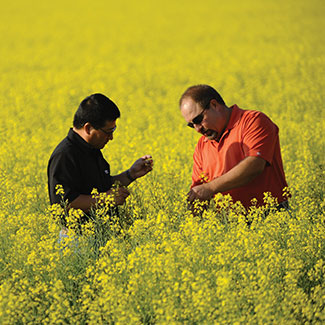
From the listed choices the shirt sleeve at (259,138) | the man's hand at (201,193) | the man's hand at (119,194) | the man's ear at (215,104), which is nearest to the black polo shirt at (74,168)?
the man's hand at (119,194)

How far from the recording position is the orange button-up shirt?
451 centimetres

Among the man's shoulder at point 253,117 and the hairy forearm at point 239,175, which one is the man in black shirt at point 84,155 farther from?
the man's shoulder at point 253,117

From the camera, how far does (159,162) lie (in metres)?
6.86

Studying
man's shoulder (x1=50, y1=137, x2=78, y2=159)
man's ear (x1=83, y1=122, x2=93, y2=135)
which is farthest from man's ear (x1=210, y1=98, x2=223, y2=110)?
man's shoulder (x1=50, y1=137, x2=78, y2=159)

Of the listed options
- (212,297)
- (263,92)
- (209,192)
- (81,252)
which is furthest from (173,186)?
(263,92)

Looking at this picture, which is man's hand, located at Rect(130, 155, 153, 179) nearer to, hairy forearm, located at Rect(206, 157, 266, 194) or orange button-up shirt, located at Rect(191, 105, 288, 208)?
orange button-up shirt, located at Rect(191, 105, 288, 208)

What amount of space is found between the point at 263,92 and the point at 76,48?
10739 mm

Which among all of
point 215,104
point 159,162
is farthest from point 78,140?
point 159,162

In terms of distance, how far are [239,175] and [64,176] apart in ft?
4.67

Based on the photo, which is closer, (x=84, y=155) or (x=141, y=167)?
(x=84, y=155)

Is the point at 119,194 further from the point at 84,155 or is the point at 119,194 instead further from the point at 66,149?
the point at 66,149

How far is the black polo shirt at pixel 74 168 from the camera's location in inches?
171

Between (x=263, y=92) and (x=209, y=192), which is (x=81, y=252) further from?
(x=263, y=92)

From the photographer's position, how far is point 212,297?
3.14m
